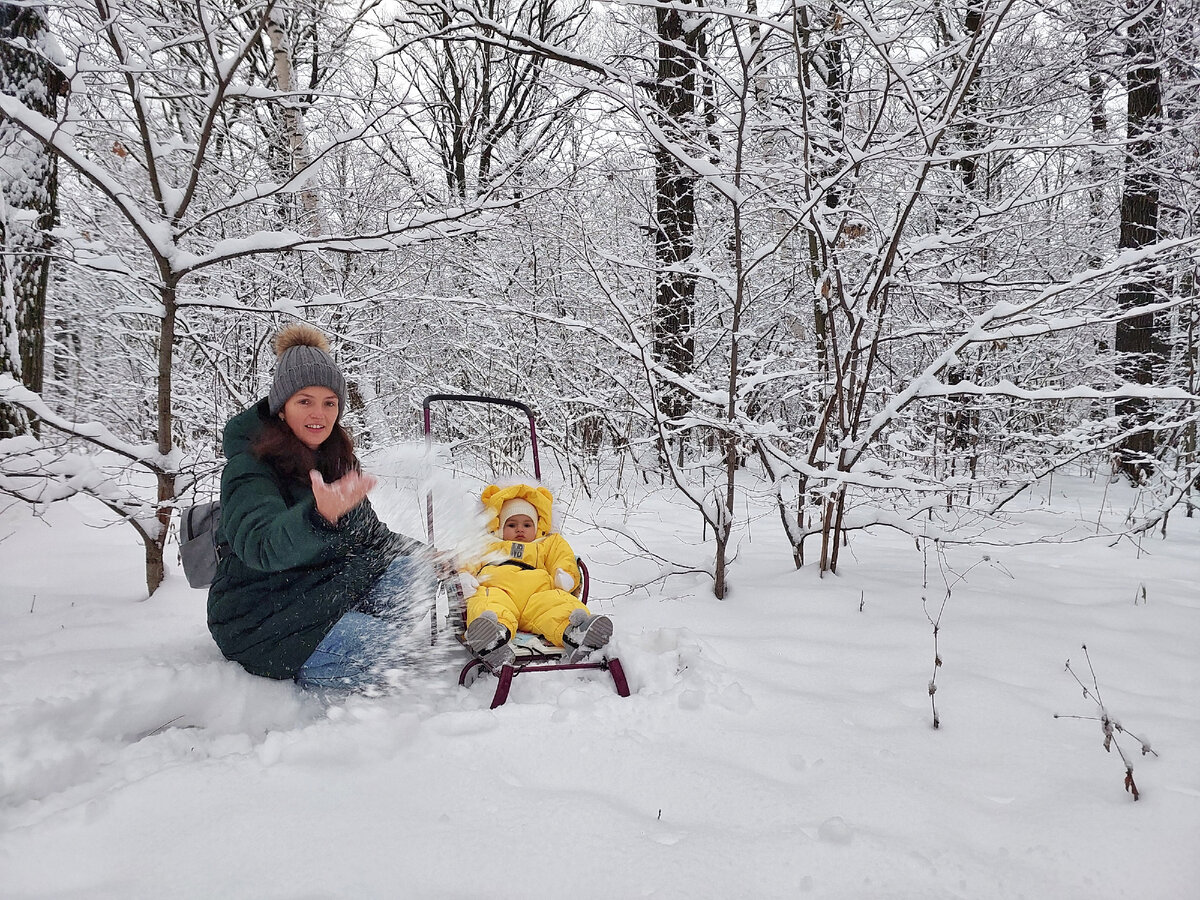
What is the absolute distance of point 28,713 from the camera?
2213 mm

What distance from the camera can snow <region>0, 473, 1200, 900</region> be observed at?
1618 mm

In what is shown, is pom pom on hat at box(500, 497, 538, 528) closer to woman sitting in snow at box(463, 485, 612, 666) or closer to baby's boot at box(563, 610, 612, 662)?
woman sitting in snow at box(463, 485, 612, 666)

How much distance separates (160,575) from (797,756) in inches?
127

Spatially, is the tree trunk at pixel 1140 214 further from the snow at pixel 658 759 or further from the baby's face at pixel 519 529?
the baby's face at pixel 519 529

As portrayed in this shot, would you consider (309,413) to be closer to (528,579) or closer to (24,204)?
(528,579)

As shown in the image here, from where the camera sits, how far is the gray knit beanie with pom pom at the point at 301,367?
2.68 m

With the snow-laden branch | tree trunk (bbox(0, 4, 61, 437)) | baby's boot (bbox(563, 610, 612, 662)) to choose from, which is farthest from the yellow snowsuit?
tree trunk (bbox(0, 4, 61, 437))

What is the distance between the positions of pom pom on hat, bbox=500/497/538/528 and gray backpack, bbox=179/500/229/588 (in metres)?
1.38

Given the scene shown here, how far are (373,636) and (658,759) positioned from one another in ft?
4.36

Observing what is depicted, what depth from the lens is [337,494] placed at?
7.63ft

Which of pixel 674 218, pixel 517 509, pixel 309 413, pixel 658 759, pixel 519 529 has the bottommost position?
pixel 658 759

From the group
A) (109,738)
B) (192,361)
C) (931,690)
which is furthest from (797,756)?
(192,361)

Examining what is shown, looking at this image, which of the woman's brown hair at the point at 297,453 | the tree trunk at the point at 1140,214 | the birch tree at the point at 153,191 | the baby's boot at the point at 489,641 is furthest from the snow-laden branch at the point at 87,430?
the tree trunk at the point at 1140,214

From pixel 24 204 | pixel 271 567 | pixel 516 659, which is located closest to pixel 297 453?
pixel 271 567
